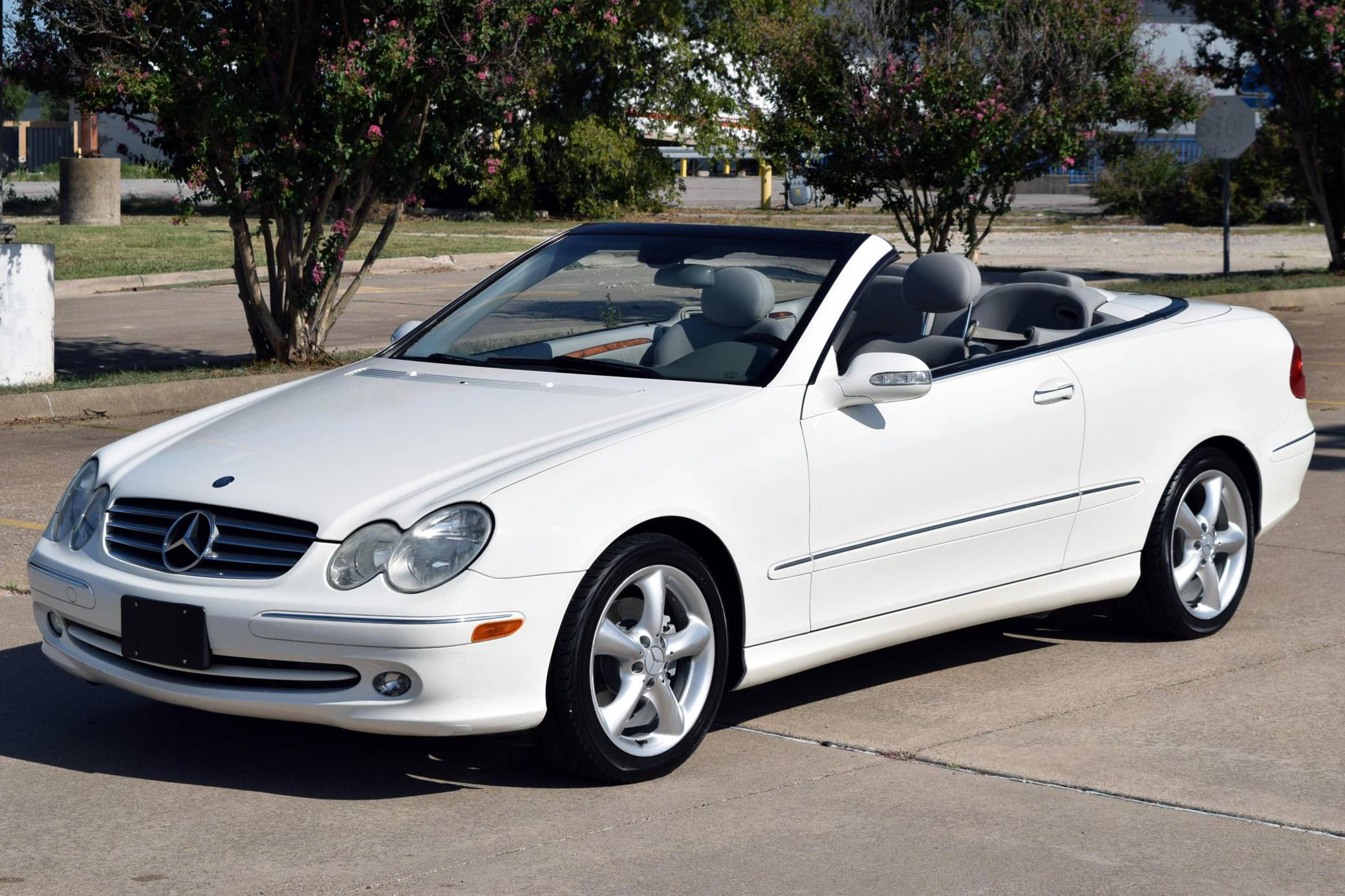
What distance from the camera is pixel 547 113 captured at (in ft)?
117

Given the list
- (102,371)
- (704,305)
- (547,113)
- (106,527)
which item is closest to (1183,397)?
(704,305)

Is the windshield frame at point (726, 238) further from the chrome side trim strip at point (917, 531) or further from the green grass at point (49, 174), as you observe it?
the green grass at point (49, 174)

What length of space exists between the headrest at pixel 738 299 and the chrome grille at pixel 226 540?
1.70 m

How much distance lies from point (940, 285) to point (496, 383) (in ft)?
4.78

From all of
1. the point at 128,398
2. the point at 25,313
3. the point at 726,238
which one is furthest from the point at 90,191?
the point at 726,238

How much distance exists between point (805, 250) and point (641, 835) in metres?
2.21

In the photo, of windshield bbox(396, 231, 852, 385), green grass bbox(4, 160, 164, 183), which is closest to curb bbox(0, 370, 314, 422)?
windshield bbox(396, 231, 852, 385)

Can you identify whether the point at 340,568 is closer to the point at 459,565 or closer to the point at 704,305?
the point at 459,565

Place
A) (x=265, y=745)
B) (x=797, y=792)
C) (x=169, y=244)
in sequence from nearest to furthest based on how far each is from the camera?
(x=797, y=792)
(x=265, y=745)
(x=169, y=244)

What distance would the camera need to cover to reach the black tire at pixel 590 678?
179 inches

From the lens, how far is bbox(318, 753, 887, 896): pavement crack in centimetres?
403

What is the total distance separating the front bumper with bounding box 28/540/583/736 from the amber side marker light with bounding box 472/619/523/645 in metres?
0.01

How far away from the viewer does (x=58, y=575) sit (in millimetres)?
4902

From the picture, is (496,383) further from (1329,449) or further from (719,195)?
(719,195)
